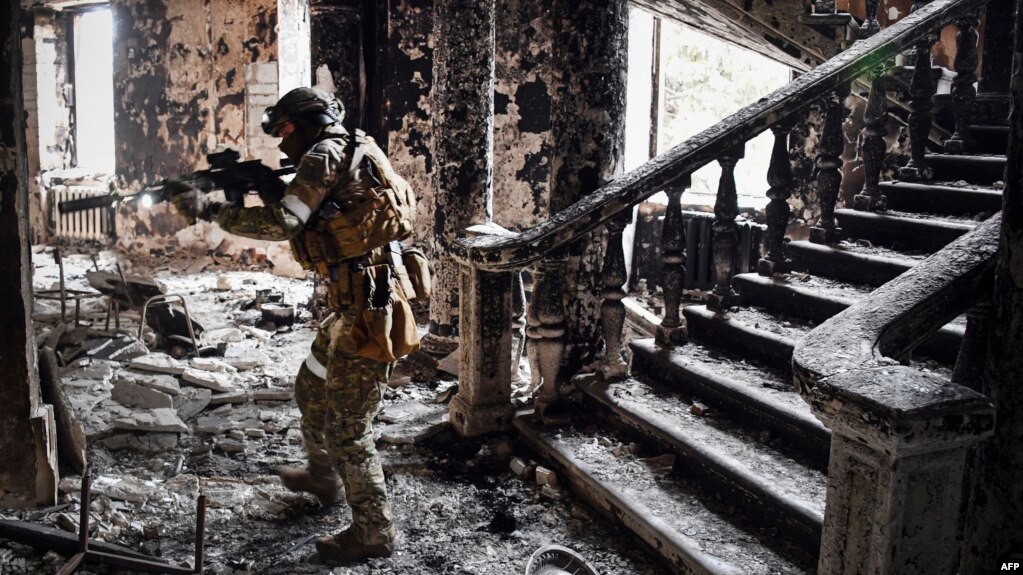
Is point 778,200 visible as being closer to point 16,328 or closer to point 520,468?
point 520,468

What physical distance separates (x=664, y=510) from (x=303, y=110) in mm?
2307

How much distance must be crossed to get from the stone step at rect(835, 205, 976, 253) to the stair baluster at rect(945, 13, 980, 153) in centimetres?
75

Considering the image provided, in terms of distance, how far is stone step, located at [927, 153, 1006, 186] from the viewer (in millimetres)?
4609

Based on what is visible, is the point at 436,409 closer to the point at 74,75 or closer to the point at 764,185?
the point at 764,185

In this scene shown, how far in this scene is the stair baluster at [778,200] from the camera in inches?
164

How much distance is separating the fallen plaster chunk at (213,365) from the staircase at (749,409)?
9.30 ft

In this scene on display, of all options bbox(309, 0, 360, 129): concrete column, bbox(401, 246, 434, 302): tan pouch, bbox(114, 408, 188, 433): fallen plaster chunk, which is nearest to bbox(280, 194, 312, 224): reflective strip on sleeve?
bbox(401, 246, 434, 302): tan pouch

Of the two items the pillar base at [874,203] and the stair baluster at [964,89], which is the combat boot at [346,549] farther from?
the stair baluster at [964,89]

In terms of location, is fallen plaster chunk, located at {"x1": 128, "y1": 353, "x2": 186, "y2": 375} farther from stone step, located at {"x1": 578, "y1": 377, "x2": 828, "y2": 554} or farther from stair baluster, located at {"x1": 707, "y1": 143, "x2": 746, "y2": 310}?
stair baluster, located at {"x1": 707, "y1": 143, "x2": 746, "y2": 310}

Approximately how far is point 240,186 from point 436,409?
2341mm

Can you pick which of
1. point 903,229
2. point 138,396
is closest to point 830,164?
point 903,229

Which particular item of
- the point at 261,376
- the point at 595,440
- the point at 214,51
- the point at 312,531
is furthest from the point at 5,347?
the point at 214,51

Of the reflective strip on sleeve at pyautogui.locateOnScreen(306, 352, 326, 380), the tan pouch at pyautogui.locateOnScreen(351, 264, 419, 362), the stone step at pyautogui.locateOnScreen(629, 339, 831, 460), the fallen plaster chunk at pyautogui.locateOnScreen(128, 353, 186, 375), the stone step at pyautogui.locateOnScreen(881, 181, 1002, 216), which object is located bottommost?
the fallen plaster chunk at pyautogui.locateOnScreen(128, 353, 186, 375)

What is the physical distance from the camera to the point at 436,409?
17.8 feet
